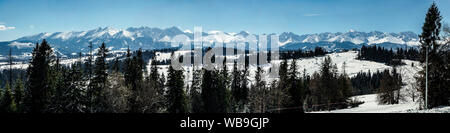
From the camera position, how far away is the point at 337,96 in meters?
61.2

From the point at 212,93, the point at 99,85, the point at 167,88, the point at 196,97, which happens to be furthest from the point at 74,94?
the point at 196,97

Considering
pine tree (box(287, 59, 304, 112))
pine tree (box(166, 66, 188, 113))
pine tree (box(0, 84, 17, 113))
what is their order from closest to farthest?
1. pine tree (box(0, 84, 17, 113))
2. pine tree (box(166, 66, 188, 113))
3. pine tree (box(287, 59, 304, 112))

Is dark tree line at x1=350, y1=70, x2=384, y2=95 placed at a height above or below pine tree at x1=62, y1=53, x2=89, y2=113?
below

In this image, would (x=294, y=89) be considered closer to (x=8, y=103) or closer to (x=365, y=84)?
(x=8, y=103)

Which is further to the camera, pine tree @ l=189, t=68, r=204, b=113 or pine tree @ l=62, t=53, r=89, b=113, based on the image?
pine tree @ l=189, t=68, r=204, b=113

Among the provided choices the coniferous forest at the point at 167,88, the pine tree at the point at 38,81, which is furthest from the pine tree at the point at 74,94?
the pine tree at the point at 38,81

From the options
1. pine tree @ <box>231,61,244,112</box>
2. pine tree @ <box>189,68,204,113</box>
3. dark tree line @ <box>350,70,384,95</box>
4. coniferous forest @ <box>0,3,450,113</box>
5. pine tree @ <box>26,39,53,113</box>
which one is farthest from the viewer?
dark tree line @ <box>350,70,384,95</box>

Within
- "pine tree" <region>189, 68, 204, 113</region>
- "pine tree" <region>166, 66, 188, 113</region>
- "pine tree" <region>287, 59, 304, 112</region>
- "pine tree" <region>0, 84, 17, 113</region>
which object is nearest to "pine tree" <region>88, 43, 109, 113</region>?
"pine tree" <region>166, 66, 188, 113</region>

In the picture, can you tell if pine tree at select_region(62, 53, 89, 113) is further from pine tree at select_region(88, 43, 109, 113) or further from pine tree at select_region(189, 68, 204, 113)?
pine tree at select_region(189, 68, 204, 113)

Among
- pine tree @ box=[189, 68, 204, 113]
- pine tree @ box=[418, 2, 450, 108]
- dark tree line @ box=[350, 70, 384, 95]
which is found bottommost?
dark tree line @ box=[350, 70, 384, 95]
